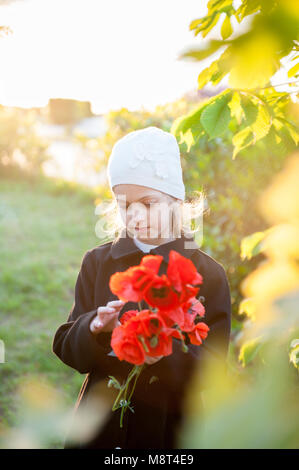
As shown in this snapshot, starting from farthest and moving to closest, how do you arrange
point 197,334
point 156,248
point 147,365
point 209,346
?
point 156,248
point 209,346
point 147,365
point 197,334

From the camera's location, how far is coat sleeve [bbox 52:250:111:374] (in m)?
1.55

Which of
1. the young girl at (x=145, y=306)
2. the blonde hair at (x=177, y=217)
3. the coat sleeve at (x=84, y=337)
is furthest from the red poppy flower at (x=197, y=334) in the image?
the blonde hair at (x=177, y=217)

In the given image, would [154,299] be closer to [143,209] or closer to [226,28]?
[226,28]

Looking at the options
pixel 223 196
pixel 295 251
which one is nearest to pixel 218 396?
pixel 295 251

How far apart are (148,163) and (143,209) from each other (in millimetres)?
174

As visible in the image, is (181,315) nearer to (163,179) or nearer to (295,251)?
(295,251)

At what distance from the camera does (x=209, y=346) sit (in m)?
1.64

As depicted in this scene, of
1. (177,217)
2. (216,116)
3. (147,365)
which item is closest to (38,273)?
(177,217)

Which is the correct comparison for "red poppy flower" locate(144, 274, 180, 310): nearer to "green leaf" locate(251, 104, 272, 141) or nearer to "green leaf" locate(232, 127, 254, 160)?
"green leaf" locate(251, 104, 272, 141)

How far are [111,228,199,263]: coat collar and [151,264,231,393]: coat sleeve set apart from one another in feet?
0.46

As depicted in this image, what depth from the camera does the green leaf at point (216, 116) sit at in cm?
128

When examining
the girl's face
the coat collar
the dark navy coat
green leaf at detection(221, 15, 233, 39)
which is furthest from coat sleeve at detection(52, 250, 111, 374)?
green leaf at detection(221, 15, 233, 39)

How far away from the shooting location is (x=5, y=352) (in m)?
4.15

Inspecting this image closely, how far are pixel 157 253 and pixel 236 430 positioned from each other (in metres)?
1.44
